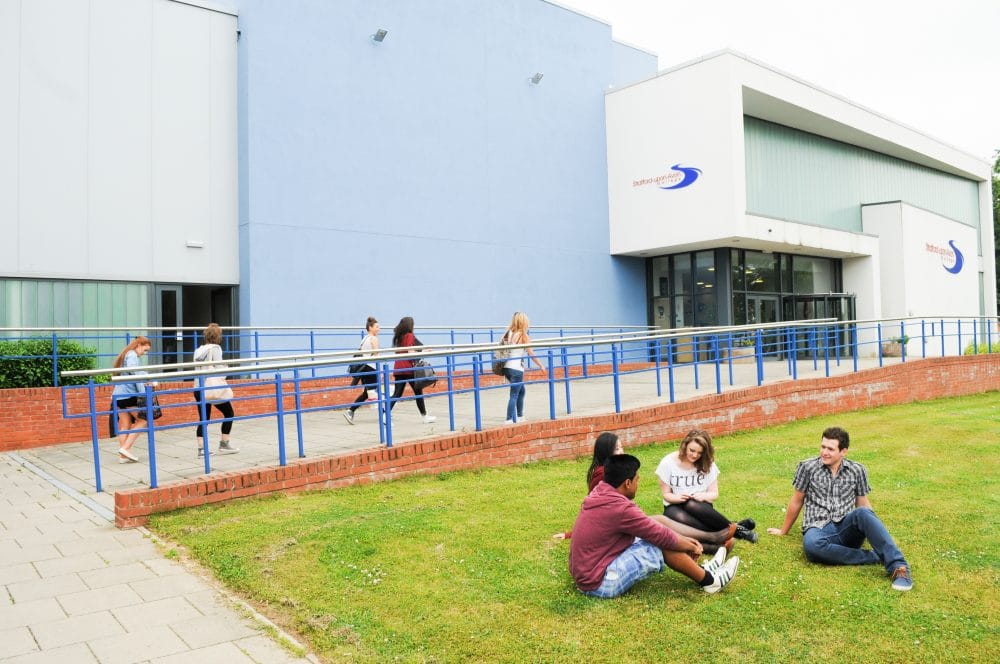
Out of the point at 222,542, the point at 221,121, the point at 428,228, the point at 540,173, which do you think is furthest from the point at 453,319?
the point at 222,542

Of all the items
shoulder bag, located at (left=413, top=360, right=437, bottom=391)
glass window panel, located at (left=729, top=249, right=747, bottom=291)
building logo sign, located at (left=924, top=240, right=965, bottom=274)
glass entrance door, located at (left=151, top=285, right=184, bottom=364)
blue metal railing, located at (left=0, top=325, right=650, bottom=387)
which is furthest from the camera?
building logo sign, located at (left=924, top=240, right=965, bottom=274)

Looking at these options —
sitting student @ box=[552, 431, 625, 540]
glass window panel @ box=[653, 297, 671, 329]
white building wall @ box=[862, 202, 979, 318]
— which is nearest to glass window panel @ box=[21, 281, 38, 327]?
sitting student @ box=[552, 431, 625, 540]

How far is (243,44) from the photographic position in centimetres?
1547

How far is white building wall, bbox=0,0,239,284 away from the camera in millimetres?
13367

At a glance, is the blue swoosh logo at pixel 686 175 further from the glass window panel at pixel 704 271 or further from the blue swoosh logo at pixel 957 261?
the blue swoosh logo at pixel 957 261

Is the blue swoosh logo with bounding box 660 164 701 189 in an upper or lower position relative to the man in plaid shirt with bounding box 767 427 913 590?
upper

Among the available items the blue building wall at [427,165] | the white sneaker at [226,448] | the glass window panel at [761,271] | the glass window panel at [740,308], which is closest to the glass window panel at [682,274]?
the blue building wall at [427,165]

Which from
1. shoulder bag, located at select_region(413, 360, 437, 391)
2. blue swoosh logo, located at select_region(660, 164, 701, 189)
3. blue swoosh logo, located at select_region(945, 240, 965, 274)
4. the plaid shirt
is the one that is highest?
blue swoosh logo, located at select_region(660, 164, 701, 189)

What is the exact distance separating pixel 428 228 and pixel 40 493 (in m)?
11.6

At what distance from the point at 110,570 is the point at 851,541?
5.18 meters

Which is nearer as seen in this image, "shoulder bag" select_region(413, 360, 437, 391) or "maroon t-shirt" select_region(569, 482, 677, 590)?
"maroon t-shirt" select_region(569, 482, 677, 590)

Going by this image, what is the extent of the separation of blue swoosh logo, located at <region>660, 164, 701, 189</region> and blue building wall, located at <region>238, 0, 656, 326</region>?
242cm

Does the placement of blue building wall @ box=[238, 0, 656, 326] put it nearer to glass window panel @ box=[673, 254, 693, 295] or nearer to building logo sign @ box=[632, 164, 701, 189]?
glass window panel @ box=[673, 254, 693, 295]

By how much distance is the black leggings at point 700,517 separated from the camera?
18.5ft
